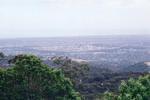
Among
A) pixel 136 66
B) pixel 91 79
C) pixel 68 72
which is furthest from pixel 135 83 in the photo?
pixel 136 66

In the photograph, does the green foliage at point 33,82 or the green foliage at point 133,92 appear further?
the green foliage at point 33,82

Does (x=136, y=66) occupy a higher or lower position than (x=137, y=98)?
lower

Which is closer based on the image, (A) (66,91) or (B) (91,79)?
(A) (66,91)

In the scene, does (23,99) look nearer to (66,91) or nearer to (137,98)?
(66,91)

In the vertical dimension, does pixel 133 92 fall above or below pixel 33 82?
above

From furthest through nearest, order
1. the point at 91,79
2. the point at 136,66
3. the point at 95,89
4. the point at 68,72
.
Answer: the point at 136,66
the point at 91,79
the point at 95,89
the point at 68,72

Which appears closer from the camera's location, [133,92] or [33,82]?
[133,92]

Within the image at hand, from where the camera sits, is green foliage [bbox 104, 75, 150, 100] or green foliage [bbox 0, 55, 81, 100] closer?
green foliage [bbox 104, 75, 150, 100]

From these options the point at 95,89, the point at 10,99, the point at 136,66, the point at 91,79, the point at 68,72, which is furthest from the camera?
the point at 136,66
